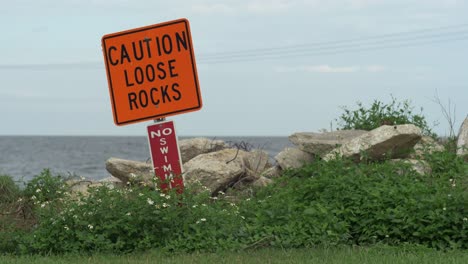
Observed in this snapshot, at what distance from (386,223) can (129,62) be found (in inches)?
173

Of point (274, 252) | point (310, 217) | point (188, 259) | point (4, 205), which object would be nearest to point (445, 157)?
point (310, 217)

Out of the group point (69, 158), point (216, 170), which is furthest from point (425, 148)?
point (69, 158)

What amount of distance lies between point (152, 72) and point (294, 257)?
3.72 meters

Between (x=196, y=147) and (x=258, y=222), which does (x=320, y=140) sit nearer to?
(x=196, y=147)

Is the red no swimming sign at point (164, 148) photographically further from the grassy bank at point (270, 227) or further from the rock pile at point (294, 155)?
the rock pile at point (294, 155)

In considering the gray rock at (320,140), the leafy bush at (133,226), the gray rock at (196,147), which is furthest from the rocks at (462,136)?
the leafy bush at (133,226)

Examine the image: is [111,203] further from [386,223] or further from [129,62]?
[386,223]

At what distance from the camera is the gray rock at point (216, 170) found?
14.2 m

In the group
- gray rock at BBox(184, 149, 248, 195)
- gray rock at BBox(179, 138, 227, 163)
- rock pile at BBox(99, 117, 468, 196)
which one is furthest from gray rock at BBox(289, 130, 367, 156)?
gray rock at BBox(179, 138, 227, 163)

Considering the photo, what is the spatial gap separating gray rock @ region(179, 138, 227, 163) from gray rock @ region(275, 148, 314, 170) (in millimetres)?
2030

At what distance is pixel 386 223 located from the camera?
10258mm

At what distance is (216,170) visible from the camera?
14359 mm

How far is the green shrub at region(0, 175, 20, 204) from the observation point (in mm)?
13047

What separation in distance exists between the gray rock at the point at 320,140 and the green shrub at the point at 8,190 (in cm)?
527
